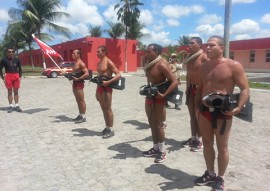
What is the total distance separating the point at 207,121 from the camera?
3703mm

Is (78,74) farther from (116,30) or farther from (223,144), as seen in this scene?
(116,30)

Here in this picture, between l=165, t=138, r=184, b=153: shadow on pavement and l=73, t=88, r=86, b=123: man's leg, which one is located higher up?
l=73, t=88, r=86, b=123: man's leg

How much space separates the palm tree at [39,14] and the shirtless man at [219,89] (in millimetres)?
29482

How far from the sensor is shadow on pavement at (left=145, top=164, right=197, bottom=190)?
3963 millimetres

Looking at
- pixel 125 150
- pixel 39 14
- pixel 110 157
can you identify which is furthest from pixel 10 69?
pixel 39 14

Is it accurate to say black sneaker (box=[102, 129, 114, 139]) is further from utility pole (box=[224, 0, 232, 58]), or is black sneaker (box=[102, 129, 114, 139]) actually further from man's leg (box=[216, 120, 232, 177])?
utility pole (box=[224, 0, 232, 58])

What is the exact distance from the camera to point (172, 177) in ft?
13.9

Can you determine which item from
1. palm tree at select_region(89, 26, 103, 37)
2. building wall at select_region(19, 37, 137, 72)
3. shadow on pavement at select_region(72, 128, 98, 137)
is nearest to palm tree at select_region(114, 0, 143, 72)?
building wall at select_region(19, 37, 137, 72)

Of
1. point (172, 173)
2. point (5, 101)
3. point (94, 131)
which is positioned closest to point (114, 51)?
point (5, 101)

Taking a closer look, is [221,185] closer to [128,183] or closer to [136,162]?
[128,183]

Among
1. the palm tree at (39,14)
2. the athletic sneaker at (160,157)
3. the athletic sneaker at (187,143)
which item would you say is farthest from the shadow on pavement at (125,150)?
the palm tree at (39,14)

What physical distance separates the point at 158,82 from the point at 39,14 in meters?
30.0

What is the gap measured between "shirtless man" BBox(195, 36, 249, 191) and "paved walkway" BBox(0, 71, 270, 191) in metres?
0.55

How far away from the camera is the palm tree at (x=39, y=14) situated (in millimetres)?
31344
